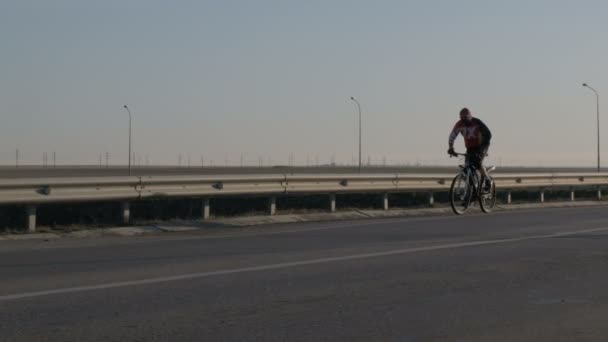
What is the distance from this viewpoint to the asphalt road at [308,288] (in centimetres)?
690

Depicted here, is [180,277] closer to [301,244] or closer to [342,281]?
[342,281]

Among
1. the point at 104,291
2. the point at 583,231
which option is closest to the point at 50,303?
the point at 104,291

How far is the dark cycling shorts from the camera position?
18.7 metres

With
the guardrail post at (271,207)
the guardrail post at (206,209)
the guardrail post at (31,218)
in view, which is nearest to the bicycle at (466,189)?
the guardrail post at (271,207)

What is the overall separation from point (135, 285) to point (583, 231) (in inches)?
332

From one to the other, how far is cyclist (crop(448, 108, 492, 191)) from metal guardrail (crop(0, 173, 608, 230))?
2901 mm

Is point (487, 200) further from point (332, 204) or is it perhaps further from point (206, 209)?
point (206, 209)

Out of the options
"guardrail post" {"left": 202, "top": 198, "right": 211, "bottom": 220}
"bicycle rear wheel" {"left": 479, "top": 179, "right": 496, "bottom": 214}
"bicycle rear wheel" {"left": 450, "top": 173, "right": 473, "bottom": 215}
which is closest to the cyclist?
"bicycle rear wheel" {"left": 450, "top": 173, "right": 473, "bottom": 215}

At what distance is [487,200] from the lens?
20031 millimetres

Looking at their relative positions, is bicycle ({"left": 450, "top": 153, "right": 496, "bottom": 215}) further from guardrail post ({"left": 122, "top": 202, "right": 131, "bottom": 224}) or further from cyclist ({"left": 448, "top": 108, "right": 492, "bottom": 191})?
guardrail post ({"left": 122, "top": 202, "right": 131, "bottom": 224})

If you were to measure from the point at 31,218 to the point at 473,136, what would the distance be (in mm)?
8434

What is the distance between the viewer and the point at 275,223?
17375 mm

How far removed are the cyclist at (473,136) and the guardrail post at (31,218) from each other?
7949 millimetres

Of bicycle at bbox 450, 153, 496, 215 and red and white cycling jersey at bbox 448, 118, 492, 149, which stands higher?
red and white cycling jersey at bbox 448, 118, 492, 149
